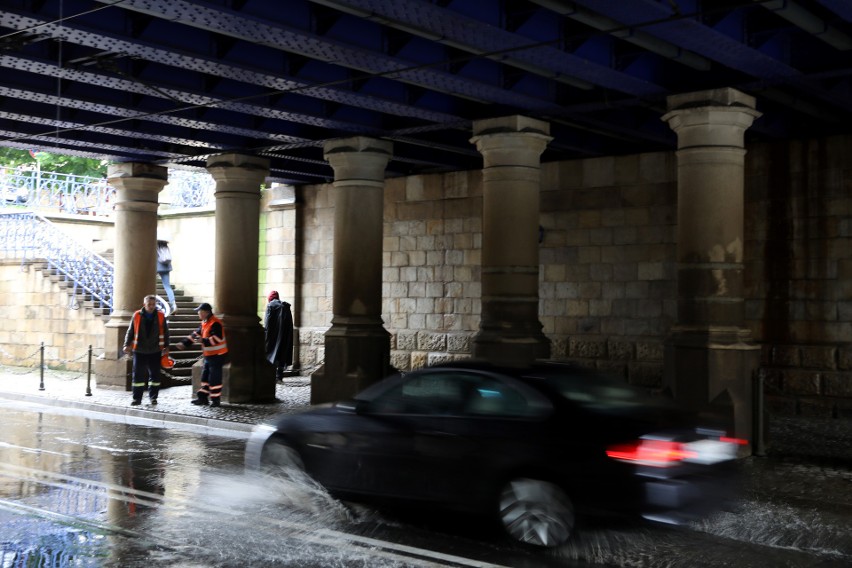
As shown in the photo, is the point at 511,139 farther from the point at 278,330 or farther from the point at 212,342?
the point at 278,330

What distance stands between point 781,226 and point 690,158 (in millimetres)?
4491

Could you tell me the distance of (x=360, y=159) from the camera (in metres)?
17.0

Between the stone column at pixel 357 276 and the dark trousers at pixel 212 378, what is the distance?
163cm

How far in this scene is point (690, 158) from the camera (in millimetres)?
12797

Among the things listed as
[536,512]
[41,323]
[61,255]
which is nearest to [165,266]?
[61,255]

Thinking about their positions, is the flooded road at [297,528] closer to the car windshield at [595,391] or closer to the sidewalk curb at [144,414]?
the car windshield at [595,391]

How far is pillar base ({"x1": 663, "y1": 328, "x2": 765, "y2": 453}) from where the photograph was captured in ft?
40.8

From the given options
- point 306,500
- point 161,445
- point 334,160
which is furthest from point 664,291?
point 306,500

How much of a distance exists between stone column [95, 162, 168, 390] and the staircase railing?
2.65 metres

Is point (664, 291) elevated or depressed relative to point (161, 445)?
elevated

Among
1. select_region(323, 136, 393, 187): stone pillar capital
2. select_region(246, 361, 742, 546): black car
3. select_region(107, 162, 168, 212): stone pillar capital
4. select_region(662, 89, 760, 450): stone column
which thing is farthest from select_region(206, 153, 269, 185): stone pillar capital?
select_region(246, 361, 742, 546): black car

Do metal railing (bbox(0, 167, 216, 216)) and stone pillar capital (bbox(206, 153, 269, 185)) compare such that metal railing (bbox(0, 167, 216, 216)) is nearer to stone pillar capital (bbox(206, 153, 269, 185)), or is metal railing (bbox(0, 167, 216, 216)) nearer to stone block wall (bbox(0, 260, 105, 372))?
stone block wall (bbox(0, 260, 105, 372))

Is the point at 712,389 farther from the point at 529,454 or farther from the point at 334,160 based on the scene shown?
the point at 334,160

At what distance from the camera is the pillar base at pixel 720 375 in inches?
489
